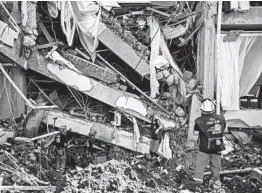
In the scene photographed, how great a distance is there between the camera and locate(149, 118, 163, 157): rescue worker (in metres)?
11.7

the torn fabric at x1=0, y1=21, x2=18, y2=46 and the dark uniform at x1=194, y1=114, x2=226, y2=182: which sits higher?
the torn fabric at x1=0, y1=21, x2=18, y2=46

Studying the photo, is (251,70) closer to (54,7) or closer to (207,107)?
(207,107)

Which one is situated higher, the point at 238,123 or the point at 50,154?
the point at 238,123

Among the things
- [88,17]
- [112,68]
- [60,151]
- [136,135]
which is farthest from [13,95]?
[136,135]

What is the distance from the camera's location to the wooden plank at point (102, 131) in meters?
11.8

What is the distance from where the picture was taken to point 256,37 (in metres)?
12.8

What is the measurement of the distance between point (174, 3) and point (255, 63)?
3.04 meters

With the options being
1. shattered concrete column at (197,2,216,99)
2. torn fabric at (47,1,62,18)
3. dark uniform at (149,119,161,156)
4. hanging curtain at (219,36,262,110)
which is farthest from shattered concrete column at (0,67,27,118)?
hanging curtain at (219,36,262,110)

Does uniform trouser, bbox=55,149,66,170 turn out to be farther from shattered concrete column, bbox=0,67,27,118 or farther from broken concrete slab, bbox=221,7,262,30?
broken concrete slab, bbox=221,7,262,30

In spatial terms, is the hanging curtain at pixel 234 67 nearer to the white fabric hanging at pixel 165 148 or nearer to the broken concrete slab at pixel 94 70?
the white fabric hanging at pixel 165 148

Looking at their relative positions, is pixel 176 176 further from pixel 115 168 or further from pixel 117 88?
pixel 117 88

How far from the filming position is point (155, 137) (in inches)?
463

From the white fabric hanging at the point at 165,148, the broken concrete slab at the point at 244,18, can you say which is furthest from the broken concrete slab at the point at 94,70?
the broken concrete slab at the point at 244,18

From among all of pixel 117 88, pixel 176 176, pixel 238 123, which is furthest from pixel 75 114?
pixel 238 123
